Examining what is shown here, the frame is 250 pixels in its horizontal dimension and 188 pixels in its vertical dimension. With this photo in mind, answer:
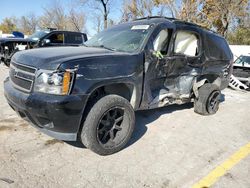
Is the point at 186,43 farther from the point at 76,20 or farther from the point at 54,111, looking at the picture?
the point at 76,20

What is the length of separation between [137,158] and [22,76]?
1.95 meters

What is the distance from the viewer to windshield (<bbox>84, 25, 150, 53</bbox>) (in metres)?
4.16

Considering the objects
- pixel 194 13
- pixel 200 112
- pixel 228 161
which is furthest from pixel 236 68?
pixel 194 13

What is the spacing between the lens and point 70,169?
3191mm

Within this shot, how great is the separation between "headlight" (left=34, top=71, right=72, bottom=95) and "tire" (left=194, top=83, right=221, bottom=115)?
3.44 metres

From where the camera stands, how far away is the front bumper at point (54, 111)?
3018 millimetres

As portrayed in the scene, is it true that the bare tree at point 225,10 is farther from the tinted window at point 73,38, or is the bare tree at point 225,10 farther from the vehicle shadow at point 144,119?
the vehicle shadow at point 144,119

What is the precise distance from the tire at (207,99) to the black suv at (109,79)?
4 cm

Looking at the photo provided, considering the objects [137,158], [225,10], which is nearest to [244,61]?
[137,158]

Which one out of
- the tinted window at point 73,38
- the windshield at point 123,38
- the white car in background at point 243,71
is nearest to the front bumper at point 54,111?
the windshield at point 123,38

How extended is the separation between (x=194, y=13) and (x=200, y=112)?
68.7ft

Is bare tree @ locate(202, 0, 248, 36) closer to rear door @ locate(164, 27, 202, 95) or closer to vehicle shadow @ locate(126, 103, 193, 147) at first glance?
vehicle shadow @ locate(126, 103, 193, 147)

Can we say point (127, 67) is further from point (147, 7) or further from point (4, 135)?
point (147, 7)

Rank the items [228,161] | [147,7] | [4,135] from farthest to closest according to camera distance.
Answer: [147,7]
[4,135]
[228,161]
